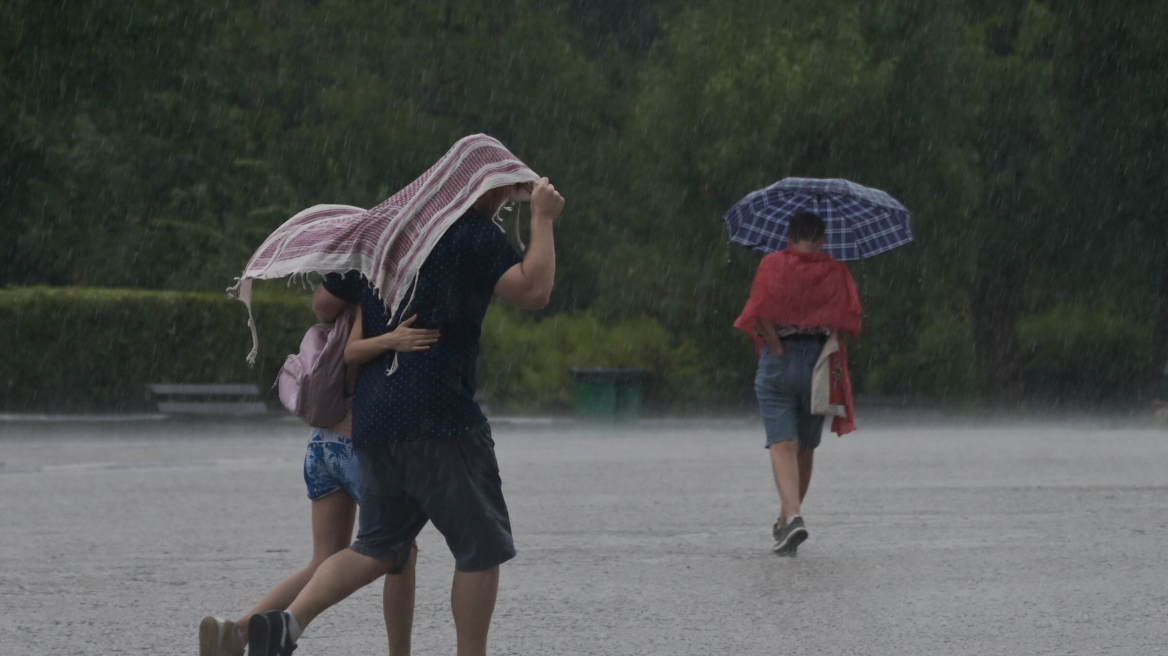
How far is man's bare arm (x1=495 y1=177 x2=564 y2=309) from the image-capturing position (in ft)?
14.3

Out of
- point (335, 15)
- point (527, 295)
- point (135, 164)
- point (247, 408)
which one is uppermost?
point (335, 15)

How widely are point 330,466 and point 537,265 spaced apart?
1.08 meters

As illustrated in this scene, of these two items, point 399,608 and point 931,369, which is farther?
point 931,369

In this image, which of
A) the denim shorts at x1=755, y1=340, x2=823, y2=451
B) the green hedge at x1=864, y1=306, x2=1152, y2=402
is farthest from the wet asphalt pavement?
the green hedge at x1=864, y1=306, x2=1152, y2=402

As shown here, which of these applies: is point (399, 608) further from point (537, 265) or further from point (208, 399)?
point (208, 399)

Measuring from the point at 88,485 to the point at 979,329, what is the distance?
60.9 feet

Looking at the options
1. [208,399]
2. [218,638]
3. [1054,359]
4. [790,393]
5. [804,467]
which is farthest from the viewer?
[1054,359]

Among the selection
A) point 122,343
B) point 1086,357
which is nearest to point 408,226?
point 122,343

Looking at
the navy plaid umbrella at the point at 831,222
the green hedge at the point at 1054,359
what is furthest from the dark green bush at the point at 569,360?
the navy plaid umbrella at the point at 831,222

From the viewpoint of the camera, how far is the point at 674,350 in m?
24.3

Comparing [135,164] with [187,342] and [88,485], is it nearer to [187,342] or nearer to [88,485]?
[187,342]

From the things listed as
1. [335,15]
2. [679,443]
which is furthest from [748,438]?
[335,15]

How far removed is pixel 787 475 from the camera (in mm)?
8141

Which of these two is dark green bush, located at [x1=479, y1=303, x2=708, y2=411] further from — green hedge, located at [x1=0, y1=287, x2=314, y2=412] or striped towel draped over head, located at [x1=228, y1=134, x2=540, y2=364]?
striped towel draped over head, located at [x1=228, y1=134, x2=540, y2=364]
